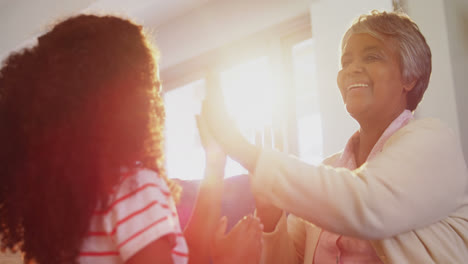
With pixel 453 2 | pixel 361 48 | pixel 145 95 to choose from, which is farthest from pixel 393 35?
pixel 453 2

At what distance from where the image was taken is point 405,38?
4.11 ft

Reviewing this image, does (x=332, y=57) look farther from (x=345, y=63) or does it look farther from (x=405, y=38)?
(x=405, y=38)

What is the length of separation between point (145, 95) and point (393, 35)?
85 cm

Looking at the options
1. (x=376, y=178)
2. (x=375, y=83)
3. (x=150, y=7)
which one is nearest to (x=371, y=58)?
(x=375, y=83)

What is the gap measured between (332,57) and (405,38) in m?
1.56

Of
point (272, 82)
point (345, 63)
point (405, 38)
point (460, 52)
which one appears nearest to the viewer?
point (405, 38)

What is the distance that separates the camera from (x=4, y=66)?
2.39ft

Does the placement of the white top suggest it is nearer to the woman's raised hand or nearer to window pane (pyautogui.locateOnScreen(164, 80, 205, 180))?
the woman's raised hand

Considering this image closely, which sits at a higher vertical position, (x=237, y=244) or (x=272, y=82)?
(x=272, y=82)

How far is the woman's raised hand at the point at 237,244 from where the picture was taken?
83 cm

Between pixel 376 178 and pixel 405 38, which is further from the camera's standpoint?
pixel 405 38

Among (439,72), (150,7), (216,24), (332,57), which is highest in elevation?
(150,7)

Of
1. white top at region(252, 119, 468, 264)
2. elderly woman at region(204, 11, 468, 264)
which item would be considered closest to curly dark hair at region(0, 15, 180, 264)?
elderly woman at region(204, 11, 468, 264)

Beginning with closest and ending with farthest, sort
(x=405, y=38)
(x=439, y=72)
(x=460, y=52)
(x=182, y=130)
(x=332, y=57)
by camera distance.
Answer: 1. (x=405, y=38)
2. (x=439, y=72)
3. (x=460, y=52)
4. (x=332, y=57)
5. (x=182, y=130)
